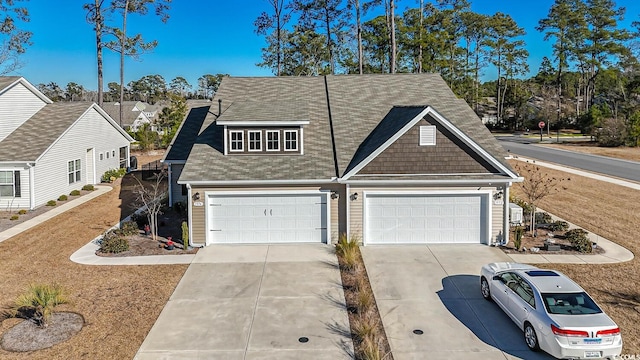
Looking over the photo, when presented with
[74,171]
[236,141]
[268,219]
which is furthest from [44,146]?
[268,219]

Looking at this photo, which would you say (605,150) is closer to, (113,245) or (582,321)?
(582,321)

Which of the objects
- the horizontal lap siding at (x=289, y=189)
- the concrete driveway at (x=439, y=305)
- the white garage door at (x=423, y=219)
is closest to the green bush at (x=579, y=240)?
the concrete driveway at (x=439, y=305)

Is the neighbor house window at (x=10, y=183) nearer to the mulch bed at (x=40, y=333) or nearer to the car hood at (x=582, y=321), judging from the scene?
the mulch bed at (x=40, y=333)

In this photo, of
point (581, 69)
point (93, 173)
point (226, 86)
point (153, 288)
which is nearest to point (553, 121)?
point (581, 69)

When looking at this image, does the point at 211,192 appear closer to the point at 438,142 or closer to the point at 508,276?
the point at 438,142

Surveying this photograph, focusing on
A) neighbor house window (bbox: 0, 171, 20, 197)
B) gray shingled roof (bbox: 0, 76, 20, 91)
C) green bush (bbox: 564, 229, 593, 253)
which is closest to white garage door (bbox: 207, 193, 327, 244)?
green bush (bbox: 564, 229, 593, 253)

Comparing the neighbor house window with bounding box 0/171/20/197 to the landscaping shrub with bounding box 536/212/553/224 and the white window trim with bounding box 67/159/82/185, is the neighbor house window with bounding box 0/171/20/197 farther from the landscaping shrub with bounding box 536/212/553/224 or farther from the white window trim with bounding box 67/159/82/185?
the landscaping shrub with bounding box 536/212/553/224
